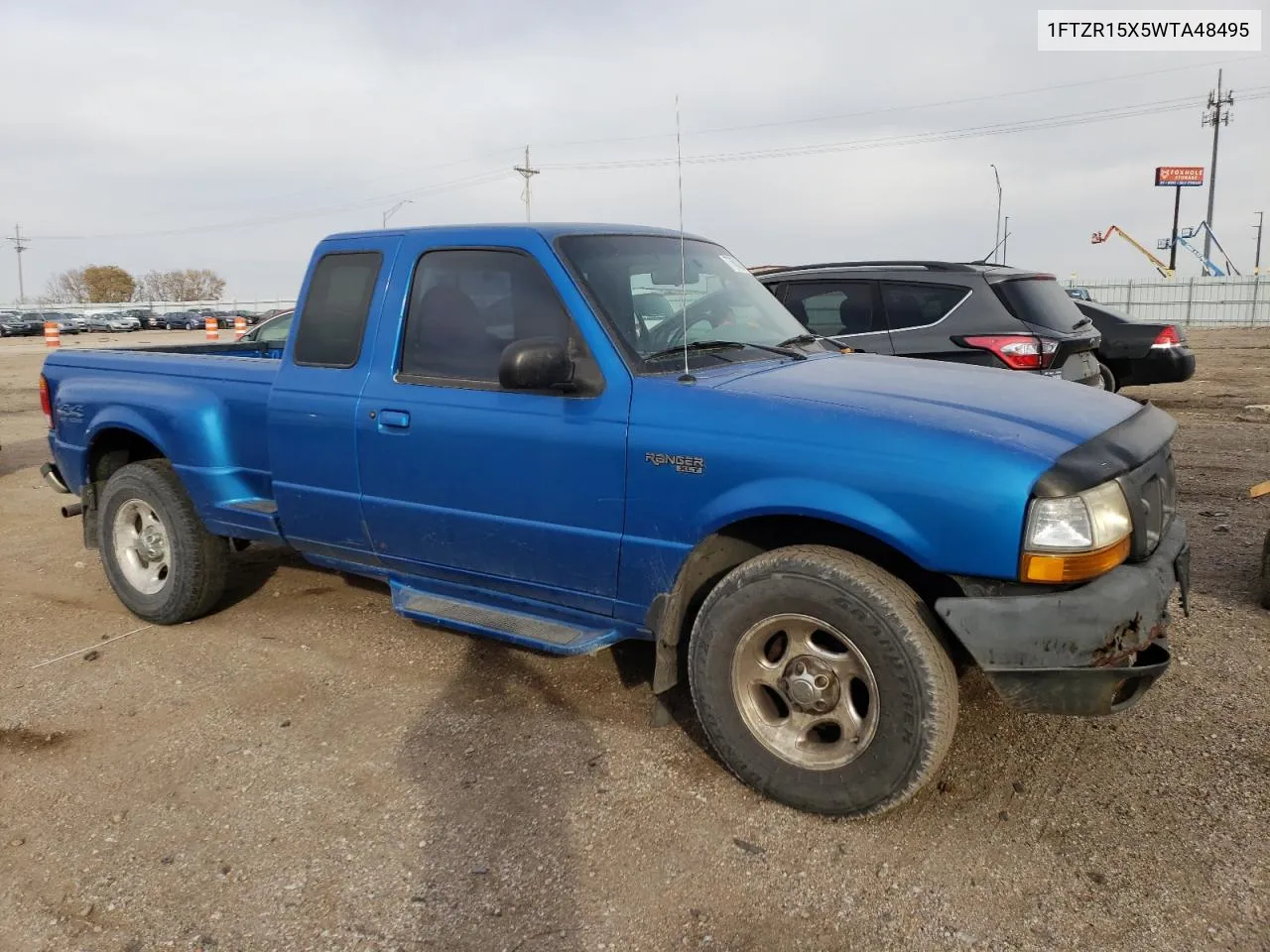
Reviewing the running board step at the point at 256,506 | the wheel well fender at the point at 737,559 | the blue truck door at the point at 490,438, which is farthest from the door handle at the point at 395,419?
the wheel well fender at the point at 737,559

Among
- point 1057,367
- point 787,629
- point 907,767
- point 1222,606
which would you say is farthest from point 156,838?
point 1057,367

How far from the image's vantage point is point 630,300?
11.7 feet

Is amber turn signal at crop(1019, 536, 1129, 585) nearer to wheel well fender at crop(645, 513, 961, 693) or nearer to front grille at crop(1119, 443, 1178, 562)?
front grille at crop(1119, 443, 1178, 562)

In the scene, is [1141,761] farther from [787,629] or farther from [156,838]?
[156,838]

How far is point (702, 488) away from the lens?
3.06 metres

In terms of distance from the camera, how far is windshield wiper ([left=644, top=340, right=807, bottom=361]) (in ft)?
11.3

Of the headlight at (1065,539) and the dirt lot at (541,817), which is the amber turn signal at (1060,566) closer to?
the headlight at (1065,539)

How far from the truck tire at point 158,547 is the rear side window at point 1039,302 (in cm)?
550

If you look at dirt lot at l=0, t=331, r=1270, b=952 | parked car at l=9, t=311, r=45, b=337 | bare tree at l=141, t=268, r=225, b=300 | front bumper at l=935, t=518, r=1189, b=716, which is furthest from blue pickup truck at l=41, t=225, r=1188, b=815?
bare tree at l=141, t=268, r=225, b=300

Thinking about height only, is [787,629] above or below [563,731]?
above

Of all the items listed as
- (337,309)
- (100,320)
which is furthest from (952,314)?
(100,320)

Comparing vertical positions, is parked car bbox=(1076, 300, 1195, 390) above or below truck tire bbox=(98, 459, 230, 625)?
above

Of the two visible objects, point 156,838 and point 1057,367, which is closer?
point 156,838

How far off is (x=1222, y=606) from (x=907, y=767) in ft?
9.07
